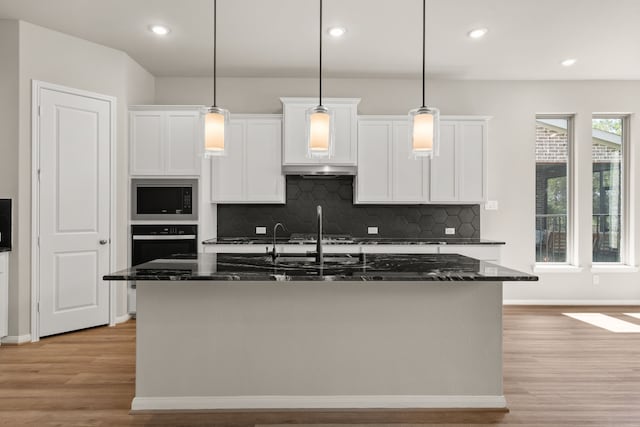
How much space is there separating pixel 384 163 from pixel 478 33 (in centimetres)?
164

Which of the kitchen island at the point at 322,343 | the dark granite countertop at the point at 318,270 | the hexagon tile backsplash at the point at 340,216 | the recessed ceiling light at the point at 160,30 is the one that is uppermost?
the recessed ceiling light at the point at 160,30

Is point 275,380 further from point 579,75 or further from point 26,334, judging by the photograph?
point 579,75

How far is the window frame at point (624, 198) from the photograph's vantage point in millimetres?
5453

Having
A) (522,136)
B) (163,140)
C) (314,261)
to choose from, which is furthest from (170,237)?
(522,136)

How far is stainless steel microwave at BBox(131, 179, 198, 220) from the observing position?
4582mm

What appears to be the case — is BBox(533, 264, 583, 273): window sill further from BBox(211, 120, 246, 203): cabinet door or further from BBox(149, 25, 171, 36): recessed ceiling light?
BBox(149, 25, 171, 36): recessed ceiling light

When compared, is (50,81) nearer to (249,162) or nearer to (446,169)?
(249,162)

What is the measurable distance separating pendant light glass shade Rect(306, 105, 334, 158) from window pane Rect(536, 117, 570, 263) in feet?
13.5

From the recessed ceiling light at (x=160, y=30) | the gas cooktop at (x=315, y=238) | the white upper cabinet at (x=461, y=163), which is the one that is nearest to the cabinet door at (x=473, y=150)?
the white upper cabinet at (x=461, y=163)

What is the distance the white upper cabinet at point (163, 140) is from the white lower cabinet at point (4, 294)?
1507mm

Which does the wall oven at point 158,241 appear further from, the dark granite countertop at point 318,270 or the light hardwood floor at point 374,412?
the dark granite countertop at point 318,270

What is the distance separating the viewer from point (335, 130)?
4805mm

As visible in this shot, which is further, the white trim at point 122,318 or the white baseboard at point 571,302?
the white baseboard at point 571,302

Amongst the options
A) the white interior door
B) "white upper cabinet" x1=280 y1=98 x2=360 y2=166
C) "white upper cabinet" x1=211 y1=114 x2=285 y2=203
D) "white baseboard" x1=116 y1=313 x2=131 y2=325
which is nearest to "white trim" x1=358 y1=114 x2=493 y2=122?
"white upper cabinet" x1=280 y1=98 x2=360 y2=166
